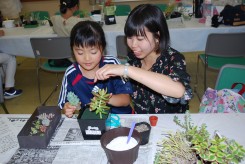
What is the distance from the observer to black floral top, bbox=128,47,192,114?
1368 mm

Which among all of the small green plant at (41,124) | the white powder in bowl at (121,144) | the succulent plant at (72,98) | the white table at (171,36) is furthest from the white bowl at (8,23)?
the white powder in bowl at (121,144)

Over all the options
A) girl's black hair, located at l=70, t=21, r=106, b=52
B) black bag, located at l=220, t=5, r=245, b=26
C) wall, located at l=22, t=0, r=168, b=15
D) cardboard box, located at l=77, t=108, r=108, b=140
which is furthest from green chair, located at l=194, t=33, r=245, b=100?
wall, located at l=22, t=0, r=168, b=15

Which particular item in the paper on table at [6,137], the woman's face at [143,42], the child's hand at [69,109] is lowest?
the paper on table at [6,137]

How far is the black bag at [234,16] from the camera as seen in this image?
2609 millimetres

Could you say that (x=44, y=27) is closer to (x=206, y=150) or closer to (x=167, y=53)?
(x=167, y=53)

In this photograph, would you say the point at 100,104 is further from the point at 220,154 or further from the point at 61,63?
the point at 61,63

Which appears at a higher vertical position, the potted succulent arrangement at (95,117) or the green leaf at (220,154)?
the green leaf at (220,154)

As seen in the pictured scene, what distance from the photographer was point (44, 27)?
10.7ft

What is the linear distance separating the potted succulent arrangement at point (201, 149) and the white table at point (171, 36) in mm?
2005

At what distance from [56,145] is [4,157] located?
21cm

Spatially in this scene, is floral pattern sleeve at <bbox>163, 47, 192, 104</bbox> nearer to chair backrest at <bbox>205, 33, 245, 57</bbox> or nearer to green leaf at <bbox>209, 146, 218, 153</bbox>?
green leaf at <bbox>209, 146, 218, 153</bbox>

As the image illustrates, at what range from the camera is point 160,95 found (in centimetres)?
151

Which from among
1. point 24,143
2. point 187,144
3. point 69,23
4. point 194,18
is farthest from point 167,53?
point 194,18

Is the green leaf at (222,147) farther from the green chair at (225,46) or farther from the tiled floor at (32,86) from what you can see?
the tiled floor at (32,86)
